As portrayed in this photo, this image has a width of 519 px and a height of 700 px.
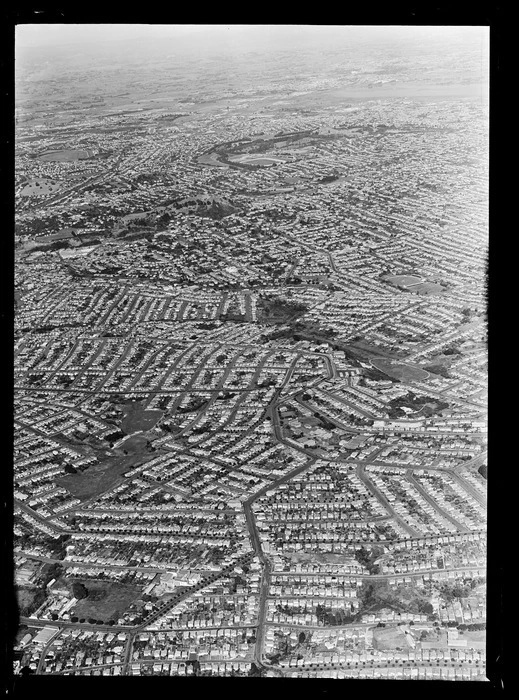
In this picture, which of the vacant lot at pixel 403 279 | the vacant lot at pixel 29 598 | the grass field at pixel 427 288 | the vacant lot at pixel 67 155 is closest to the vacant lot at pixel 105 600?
the vacant lot at pixel 29 598

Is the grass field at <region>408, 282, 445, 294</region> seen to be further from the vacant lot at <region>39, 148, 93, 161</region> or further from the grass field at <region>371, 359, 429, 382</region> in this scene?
the vacant lot at <region>39, 148, 93, 161</region>

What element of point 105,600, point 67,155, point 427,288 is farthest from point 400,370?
point 67,155

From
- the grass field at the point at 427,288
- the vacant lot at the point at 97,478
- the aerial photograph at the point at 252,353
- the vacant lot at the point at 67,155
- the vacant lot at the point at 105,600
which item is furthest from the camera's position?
the vacant lot at the point at 67,155

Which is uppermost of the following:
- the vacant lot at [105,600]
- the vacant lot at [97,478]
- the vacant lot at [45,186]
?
the vacant lot at [45,186]

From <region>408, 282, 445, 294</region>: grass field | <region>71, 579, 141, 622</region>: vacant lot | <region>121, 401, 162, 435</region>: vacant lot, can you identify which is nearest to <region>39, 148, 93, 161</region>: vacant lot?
<region>121, 401, 162, 435</region>: vacant lot

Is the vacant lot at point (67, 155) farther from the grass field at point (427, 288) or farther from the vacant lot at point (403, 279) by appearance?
the grass field at point (427, 288)

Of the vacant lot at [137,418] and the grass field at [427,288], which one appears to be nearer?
the vacant lot at [137,418]

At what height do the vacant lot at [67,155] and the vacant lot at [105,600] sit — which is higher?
the vacant lot at [67,155]
